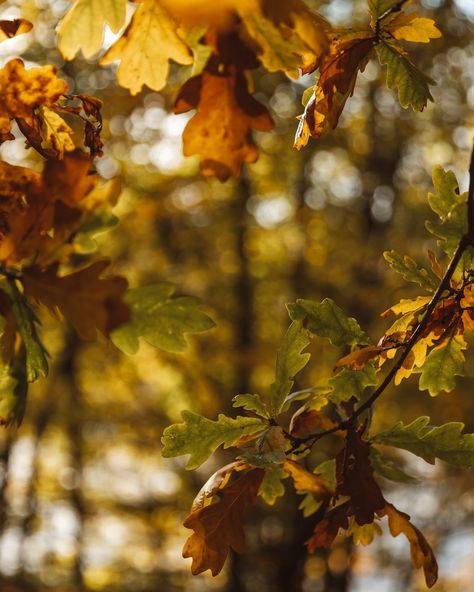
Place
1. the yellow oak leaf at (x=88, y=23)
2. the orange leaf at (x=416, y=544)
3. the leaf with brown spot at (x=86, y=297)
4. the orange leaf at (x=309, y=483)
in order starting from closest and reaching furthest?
the leaf with brown spot at (x=86, y=297), the yellow oak leaf at (x=88, y=23), the orange leaf at (x=416, y=544), the orange leaf at (x=309, y=483)

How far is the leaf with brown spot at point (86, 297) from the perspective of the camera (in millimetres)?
712

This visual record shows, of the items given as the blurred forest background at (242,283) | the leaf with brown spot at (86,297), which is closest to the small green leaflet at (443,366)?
the leaf with brown spot at (86,297)

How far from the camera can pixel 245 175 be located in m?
6.88

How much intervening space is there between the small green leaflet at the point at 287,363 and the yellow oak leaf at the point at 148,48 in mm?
457

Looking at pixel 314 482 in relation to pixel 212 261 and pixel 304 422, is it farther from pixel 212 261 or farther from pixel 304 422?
pixel 212 261

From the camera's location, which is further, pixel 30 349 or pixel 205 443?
pixel 205 443

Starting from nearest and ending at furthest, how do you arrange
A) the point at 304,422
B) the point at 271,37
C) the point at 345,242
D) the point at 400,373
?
the point at 271,37, the point at 400,373, the point at 304,422, the point at 345,242

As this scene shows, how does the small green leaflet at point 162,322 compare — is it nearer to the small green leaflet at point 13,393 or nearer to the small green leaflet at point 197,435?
the small green leaflet at point 13,393

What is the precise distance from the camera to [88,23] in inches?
37.4

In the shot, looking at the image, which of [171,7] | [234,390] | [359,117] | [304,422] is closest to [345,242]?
[359,117]

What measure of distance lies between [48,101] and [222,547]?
75 centimetres

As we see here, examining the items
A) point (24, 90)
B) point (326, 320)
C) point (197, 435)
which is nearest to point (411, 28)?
point (326, 320)

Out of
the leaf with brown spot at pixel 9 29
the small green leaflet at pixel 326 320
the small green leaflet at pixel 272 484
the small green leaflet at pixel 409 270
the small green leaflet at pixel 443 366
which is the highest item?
the leaf with brown spot at pixel 9 29

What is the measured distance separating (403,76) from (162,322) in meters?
0.60
